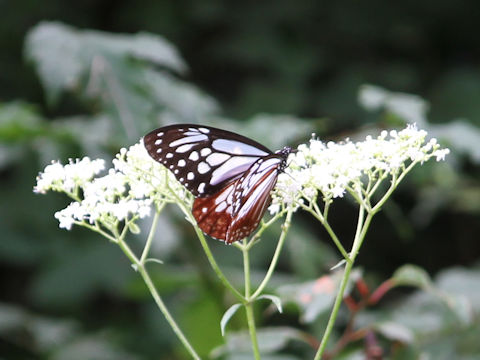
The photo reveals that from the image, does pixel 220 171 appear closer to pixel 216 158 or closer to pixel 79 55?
pixel 216 158

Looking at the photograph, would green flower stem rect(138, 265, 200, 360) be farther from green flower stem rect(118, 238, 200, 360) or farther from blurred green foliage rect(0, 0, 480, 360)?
blurred green foliage rect(0, 0, 480, 360)

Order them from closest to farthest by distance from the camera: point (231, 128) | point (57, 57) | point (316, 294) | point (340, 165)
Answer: point (340, 165), point (316, 294), point (57, 57), point (231, 128)

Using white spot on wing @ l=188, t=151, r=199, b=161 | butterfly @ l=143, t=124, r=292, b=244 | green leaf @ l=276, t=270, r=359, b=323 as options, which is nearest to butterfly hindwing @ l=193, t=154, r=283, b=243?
butterfly @ l=143, t=124, r=292, b=244

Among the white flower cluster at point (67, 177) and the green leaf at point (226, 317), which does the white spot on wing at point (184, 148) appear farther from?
the green leaf at point (226, 317)

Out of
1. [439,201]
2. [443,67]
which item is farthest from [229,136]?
[443,67]

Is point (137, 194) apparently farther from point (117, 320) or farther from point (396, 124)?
point (117, 320)

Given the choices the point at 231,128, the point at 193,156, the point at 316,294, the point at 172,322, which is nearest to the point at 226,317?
the point at 172,322

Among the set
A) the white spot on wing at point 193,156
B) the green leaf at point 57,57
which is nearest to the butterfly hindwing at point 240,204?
the white spot on wing at point 193,156
